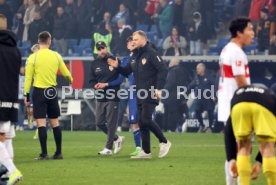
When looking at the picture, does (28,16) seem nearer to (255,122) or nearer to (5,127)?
(5,127)

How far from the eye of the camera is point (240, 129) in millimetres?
10961

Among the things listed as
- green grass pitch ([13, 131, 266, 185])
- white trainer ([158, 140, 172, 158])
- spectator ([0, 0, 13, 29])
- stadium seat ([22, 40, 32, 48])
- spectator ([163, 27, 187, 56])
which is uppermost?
spectator ([0, 0, 13, 29])

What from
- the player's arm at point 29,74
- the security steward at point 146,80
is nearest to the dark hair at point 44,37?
the player's arm at point 29,74

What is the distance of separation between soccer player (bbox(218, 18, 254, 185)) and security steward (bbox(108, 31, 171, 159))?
6086 mm

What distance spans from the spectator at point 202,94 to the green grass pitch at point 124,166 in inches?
259

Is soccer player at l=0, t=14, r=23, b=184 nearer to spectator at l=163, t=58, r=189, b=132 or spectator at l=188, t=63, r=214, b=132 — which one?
spectator at l=188, t=63, r=214, b=132

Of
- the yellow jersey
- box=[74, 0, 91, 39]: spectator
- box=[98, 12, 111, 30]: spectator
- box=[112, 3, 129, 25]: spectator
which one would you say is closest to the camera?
the yellow jersey

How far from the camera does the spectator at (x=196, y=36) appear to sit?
32094mm

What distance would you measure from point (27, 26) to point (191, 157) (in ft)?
59.6

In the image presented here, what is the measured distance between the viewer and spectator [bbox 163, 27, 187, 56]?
105ft

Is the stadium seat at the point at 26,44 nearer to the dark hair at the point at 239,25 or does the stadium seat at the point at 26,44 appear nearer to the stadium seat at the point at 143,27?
the stadium seat at the point at 143,27

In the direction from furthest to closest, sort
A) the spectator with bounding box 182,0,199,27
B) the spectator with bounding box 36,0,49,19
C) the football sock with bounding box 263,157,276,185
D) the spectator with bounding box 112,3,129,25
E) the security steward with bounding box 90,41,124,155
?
1. the spectator with bounding box 36,0,49,19
2. the spectator with bounding box 112,3,129,25
3. the spectator with bounding box 182,0,199,27
4. the security steward with bounding box 90,41,124,155
5. the football sock with bounding box 263,157,276,185

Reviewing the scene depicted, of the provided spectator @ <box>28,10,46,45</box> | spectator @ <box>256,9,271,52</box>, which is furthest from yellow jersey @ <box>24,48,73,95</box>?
spectator @ <box>28,10,46,45</box>

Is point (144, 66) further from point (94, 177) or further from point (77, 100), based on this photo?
point (77, 100)
